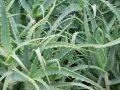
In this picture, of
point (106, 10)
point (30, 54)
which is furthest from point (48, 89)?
point (106, 10)

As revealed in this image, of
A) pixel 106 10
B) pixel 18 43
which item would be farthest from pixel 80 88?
pixel 106 10

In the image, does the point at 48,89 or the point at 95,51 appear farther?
the point at 95,51

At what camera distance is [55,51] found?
157cm

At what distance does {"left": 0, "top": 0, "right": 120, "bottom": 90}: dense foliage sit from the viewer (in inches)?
55.6

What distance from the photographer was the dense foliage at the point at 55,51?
141cm

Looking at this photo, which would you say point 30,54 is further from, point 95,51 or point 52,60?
point 95,51

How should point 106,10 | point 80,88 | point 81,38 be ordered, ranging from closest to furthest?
point 80,88, point 81,38, point 106,10

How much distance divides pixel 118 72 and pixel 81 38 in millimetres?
255

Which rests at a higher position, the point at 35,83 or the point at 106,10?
the point at 106,10

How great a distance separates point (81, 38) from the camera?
176 centimetres

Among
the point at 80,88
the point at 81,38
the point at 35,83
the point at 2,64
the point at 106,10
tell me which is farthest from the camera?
the point at 106,10

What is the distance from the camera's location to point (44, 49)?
1.49 metres

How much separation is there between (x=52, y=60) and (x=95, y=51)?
26cm

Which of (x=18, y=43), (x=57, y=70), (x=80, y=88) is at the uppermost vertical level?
(x=18, y=43)
